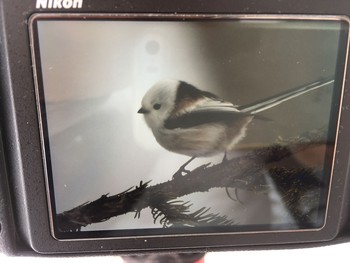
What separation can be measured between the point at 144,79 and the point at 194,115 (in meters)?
0.06

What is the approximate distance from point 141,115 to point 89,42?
9cm

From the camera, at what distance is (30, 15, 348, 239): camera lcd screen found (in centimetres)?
45

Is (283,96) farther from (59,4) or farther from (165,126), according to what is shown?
(59,4)

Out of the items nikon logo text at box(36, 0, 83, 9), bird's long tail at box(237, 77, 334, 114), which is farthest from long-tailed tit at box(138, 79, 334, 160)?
nikon logo text at box(36, 0, 83, 9)

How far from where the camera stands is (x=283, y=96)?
1.58 feet

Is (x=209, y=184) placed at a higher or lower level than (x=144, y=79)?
lower

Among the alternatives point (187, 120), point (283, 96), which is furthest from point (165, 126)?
point (283, 96)

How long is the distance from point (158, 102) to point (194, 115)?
39 millimetres

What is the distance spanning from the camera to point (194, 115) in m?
0.48

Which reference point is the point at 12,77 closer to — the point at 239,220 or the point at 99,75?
the point at 99,75

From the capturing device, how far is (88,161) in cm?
49

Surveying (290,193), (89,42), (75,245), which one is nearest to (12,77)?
(89,42)

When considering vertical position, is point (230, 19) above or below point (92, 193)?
above

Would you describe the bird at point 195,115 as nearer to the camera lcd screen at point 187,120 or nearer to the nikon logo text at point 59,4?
the camera lcd screen at point 187,120
